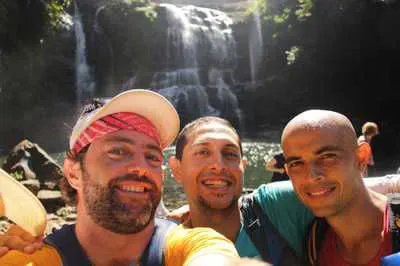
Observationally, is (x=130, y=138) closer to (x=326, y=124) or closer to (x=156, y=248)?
(x=156, y=248)

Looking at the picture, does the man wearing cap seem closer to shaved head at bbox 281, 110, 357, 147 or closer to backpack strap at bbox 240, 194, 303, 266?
backpack strap at bbox 240, 194, 303, 266

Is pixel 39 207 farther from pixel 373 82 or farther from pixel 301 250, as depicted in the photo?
pixel 373 82

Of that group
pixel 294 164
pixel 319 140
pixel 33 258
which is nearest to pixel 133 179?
pixel 33 258

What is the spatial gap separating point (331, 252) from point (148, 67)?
1074 inches

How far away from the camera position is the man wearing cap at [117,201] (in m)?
2.19

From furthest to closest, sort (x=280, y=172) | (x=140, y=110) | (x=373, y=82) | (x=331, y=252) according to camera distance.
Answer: (x=373, y=82) → (x=280, y=172) → (x=331, y=252) → (x=140, y=110)

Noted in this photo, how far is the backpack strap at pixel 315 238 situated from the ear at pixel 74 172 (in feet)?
4.87

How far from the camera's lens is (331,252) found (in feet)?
9.53

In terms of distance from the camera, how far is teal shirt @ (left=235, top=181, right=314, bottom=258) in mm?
2896

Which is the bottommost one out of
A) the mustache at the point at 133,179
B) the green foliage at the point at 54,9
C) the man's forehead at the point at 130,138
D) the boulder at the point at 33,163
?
the boulder at the point at 33,163

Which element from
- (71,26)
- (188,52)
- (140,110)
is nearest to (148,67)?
(188,52)

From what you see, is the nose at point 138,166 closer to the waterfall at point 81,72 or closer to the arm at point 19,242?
the arm at point 19,242

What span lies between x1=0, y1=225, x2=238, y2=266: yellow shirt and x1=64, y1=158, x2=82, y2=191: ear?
465 mm

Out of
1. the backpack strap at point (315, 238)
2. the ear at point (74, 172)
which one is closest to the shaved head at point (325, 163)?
the backpack strap at point (315, 238)
